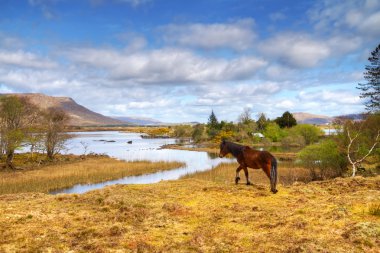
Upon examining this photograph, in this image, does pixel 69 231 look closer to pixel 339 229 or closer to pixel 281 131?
pixel 339 229

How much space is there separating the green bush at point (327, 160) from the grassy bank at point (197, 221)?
19411 millimetres

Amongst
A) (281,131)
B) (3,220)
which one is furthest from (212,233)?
(281,131)

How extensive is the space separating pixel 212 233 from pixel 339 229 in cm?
Answer: 299

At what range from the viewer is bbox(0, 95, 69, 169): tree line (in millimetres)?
39906

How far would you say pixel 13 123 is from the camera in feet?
142

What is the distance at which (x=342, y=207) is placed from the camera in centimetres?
899

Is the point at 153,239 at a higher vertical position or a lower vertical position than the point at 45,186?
higher

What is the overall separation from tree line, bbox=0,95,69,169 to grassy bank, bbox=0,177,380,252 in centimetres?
3179

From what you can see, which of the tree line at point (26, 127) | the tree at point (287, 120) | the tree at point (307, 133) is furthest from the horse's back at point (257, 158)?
the tree at point (287, 120)

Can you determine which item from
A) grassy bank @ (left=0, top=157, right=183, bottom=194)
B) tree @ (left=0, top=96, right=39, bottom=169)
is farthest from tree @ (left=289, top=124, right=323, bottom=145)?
tree @ (left=0, top=96, right=39, bottom=169)

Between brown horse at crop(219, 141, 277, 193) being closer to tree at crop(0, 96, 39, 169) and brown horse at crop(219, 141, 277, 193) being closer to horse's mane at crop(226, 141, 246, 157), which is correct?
horse's mane at crop(226, 141, 246, 157)

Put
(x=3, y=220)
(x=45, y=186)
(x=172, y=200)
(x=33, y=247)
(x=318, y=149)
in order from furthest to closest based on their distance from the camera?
(x=318, y=149) → (x=45, y=186) → (x=172, y=200) → (x=3, y=220) → (x=33, y=247)

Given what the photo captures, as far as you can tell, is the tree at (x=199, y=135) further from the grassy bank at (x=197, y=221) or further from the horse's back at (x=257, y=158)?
the grassy bank at (x=197, y=221)

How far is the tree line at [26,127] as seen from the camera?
3991 centimetres
